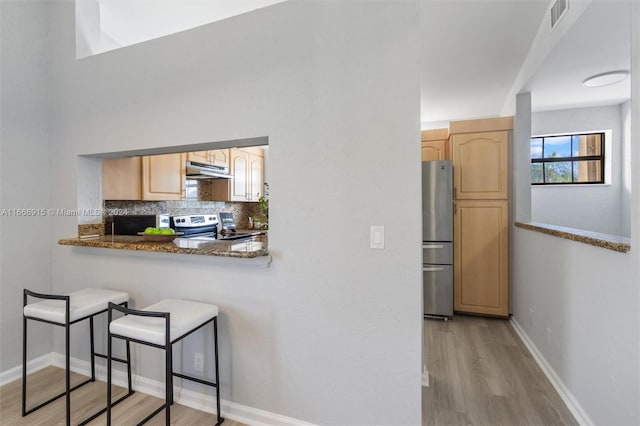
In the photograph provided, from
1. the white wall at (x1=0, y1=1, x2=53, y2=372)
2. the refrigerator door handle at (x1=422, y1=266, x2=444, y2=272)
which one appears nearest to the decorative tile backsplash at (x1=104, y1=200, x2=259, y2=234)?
the white wall at (x1=0, y1=1, x2=53, y2=372)

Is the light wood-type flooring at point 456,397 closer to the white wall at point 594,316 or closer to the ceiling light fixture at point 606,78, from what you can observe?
the white wall at point 594,316

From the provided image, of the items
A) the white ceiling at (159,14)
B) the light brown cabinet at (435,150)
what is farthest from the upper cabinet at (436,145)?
the white ceiling at (159,14)

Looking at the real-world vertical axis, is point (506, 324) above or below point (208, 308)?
below

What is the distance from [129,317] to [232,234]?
2.73 m

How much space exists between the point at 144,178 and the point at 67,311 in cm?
139

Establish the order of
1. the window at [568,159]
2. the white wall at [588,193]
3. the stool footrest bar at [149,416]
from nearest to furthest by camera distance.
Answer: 1. the stool footrest bar at [149,416]
2. the white wall at [588,193]
3. the window at [568,159]

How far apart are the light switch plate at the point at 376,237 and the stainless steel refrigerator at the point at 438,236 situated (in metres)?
2.03

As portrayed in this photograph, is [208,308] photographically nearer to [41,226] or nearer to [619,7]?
[41,226]

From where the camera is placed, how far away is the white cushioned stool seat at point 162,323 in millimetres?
1494

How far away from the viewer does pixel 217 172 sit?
3.82m

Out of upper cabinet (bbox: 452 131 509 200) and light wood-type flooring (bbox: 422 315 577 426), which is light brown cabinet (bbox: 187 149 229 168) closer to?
upper cabinet (bbox: 452 131 509 200)

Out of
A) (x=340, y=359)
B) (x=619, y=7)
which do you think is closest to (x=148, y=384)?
(x=340, y=359)

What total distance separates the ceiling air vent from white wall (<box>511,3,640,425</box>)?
3.23 feet

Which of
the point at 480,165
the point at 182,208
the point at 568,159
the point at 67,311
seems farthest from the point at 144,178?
the point at 568,159
